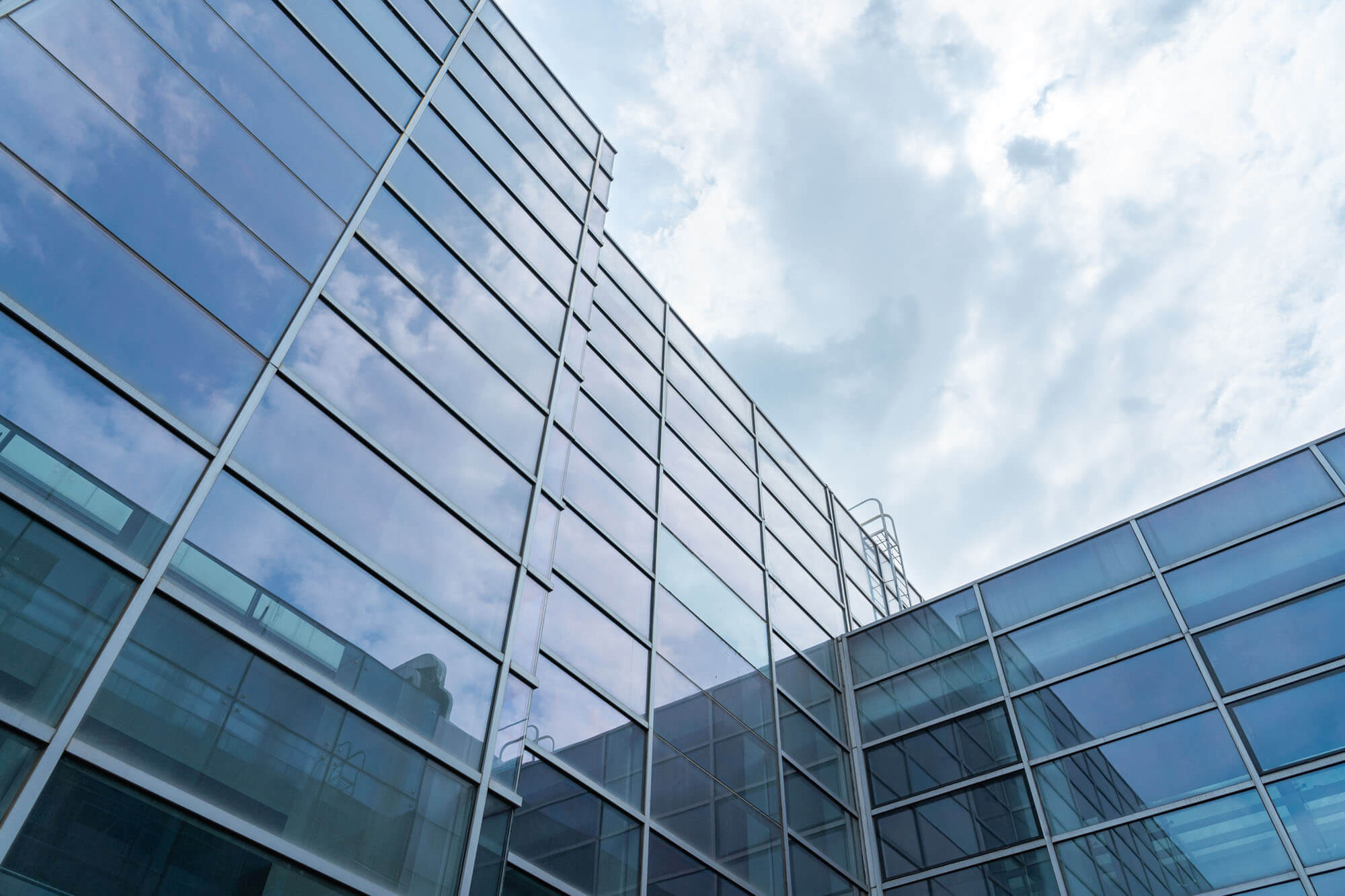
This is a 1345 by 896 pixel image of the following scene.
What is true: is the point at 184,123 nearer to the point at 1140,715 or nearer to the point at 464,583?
the point at 464,583

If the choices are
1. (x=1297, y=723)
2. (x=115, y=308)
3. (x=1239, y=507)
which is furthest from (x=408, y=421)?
(x=1239, y=507)

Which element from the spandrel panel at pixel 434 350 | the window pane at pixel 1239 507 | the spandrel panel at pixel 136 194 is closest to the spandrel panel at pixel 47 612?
the spandrel panel at pixel 136 194

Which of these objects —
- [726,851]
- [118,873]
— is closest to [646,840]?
[726,851]

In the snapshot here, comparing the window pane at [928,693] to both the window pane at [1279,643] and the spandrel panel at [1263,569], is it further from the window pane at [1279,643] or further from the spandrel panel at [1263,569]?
the window pane at [1279,643]

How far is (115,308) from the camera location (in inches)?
343

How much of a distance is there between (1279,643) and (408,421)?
45.1ft

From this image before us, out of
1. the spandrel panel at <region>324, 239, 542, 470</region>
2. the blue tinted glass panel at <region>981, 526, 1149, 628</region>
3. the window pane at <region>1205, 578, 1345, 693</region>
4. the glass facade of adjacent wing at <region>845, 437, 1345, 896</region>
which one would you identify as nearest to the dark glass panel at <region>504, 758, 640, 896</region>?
the spandrel panel at <region>324, 239, 542, 470</region>

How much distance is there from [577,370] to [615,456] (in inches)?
65.8

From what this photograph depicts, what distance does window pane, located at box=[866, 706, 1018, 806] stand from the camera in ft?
56.9

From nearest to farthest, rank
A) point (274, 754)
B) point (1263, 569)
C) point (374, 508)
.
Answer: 1. point (274, 754)
2. point (374, 508)
3. point (1263, 569)

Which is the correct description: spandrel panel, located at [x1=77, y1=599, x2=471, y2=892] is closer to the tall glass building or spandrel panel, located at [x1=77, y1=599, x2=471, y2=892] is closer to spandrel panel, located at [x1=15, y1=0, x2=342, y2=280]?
the tall glass building

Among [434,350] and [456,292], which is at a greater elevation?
[456,292]

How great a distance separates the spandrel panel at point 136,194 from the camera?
871 centimetres

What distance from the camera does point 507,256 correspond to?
51.1 feet
